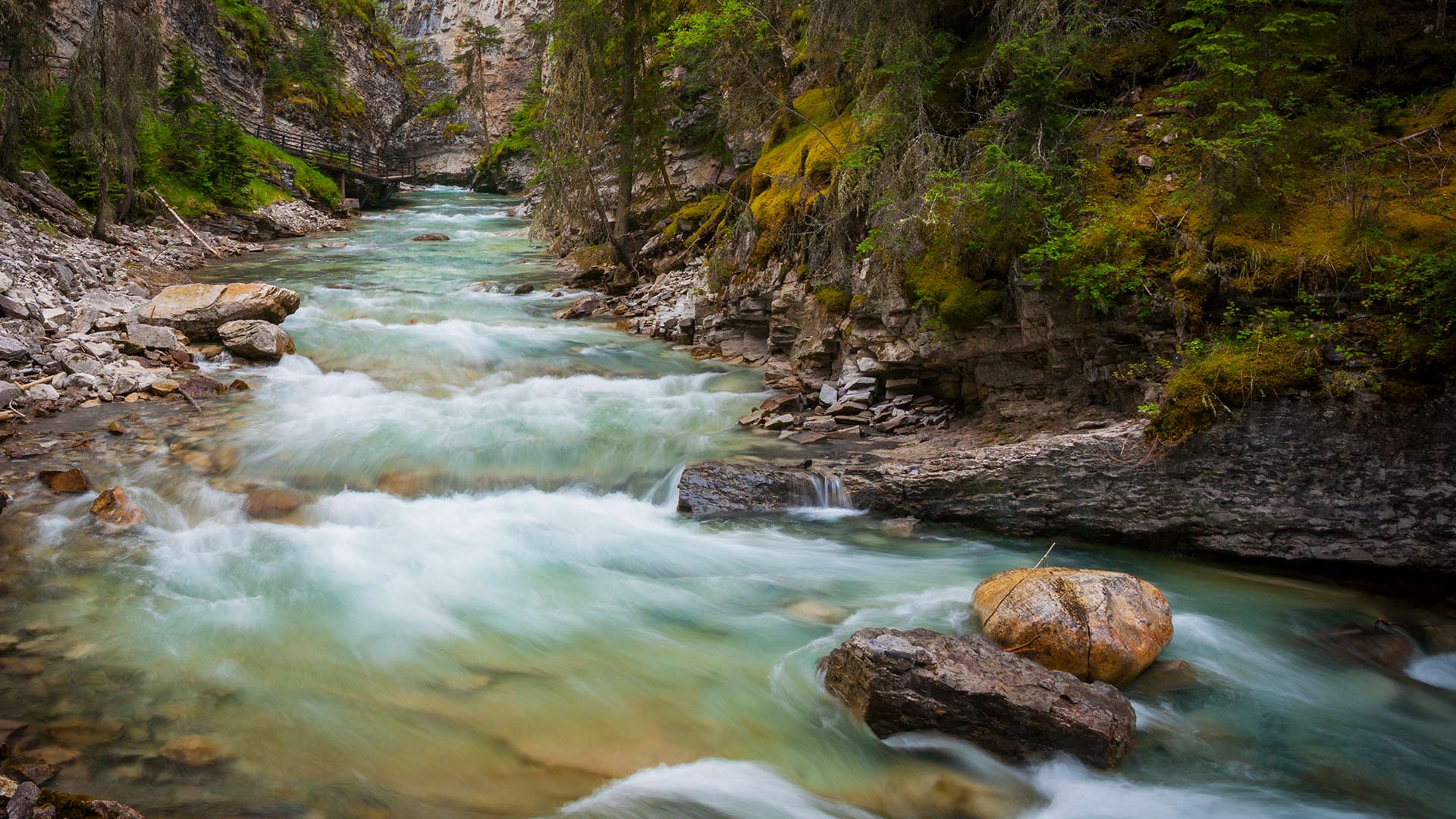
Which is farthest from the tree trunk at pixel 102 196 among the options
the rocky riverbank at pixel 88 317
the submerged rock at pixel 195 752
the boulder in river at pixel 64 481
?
the submerged rock at pixel 195 752

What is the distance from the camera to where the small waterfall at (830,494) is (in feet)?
23.7

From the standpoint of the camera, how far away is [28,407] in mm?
8773

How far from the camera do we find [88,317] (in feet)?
37.5

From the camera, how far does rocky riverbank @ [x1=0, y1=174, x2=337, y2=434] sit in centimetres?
951

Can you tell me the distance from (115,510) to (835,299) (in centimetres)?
781

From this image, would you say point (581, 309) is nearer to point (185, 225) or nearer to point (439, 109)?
point (185, 225)

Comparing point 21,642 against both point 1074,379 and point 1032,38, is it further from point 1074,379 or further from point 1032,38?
point 1032,38

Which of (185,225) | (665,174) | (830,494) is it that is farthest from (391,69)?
(830,494)

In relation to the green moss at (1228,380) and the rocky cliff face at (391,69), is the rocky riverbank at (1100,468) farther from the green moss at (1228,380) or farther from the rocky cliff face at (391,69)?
the rocky cliff face at (391,69)

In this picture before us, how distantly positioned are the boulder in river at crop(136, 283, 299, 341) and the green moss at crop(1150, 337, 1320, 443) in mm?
12809

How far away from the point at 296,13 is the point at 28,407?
39.0 metres

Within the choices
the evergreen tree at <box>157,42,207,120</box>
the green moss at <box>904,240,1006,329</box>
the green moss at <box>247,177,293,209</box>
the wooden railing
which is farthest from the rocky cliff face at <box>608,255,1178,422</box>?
the wooden railing

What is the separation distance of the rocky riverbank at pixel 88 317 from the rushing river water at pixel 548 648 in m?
0.90

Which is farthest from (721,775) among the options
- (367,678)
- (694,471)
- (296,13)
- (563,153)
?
(296,13)
